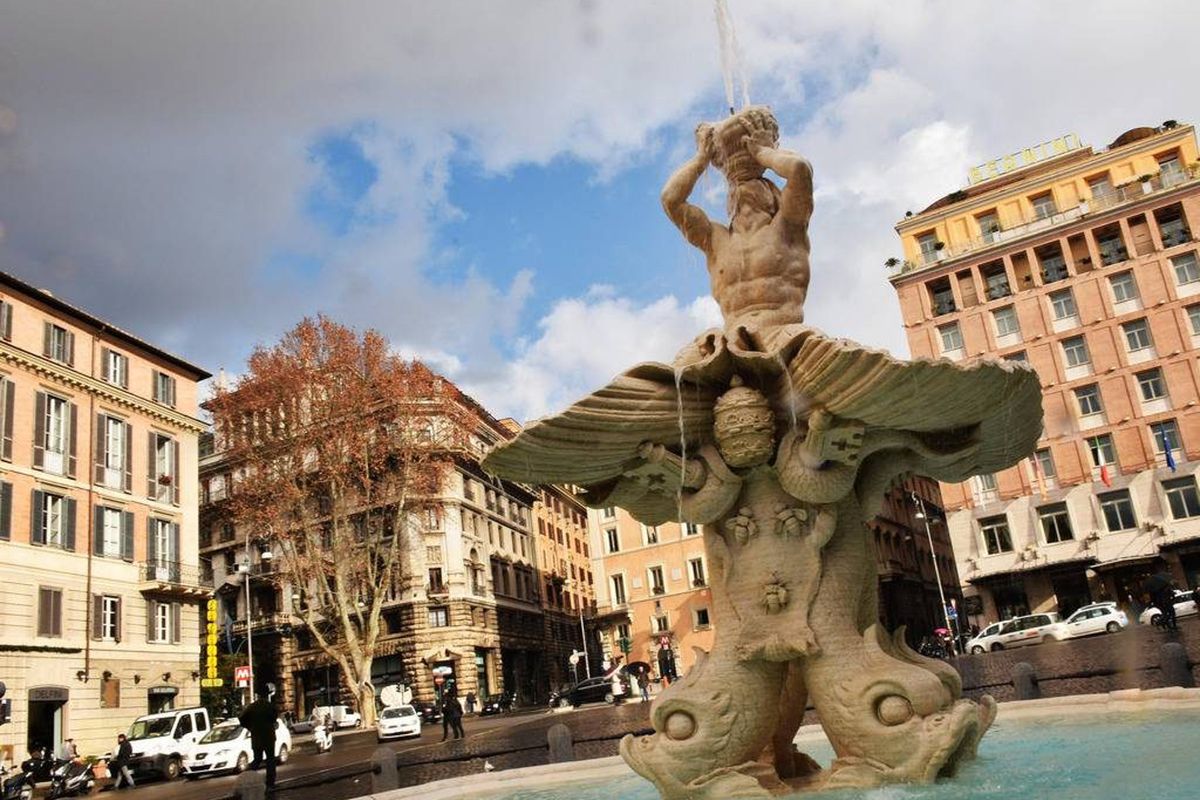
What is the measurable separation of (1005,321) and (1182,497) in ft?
38.4

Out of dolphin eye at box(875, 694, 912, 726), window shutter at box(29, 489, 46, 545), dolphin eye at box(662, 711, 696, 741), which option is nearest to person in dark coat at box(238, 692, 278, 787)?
dolphin eye at box(662, 711, 696, 741)

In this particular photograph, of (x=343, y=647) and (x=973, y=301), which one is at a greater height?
(x=973, y=301)

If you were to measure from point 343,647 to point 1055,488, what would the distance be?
3280cm

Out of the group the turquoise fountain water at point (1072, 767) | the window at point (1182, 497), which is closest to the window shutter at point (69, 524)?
the turquoise fountain water at point (1072, 767)

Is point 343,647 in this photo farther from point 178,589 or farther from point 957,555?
point 957,555

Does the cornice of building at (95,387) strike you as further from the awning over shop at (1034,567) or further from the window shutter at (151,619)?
the awning over shop at (1034,567)

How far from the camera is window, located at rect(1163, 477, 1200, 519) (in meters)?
42.3

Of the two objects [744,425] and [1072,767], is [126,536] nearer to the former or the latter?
[744,425]

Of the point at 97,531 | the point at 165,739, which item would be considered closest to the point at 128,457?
the point at 97,531

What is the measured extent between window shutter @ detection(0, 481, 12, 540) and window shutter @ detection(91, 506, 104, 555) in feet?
12.0

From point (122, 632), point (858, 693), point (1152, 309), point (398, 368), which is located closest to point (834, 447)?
point (858, 693)

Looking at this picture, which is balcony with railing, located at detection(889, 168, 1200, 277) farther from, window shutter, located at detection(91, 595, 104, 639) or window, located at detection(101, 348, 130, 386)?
window shutter, located at detection(91, 595, 104, 639)

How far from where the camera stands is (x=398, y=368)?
3472cm

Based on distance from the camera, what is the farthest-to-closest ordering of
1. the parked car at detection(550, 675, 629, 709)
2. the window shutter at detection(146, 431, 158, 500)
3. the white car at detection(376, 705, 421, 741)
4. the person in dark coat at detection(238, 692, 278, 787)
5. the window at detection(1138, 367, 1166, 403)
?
1. the window at detection(1138, 367, 1166, 403)
2. the parked car at detection(550, 675, 629, 709)
3. the window shutter at detection(146, 431, 158, 500)
4. the white car at detection(376, 705, 421, 741)
5. the person in dark coat at detection(238, 692, 278, 787)
